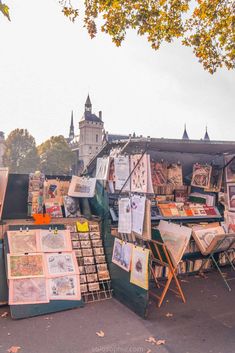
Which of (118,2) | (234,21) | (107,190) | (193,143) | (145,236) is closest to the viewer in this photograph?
(145,236)

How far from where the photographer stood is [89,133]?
84.1 m

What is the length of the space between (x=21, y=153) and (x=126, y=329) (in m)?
57.4

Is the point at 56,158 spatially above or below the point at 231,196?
above

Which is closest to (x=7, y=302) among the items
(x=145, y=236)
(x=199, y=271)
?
(x=145, y=236)

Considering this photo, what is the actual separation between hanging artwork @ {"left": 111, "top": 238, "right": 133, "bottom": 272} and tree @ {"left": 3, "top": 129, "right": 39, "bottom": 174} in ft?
176

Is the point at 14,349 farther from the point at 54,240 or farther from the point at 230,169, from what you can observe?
the point at 230,169

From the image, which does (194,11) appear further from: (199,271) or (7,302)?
(7,302)

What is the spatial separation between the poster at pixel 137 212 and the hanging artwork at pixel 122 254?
0.96ft

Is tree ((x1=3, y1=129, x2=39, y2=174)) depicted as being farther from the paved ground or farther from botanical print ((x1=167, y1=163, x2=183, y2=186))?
the paved ground

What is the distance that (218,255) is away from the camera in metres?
6.85

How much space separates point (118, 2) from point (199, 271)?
19.2 ft

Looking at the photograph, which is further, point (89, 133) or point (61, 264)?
point (89, 133)

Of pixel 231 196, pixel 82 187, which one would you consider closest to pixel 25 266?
pixel 82 187

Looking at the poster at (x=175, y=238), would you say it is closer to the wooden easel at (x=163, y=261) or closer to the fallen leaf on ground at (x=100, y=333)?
the wooden easel at (x=163, y=261)
